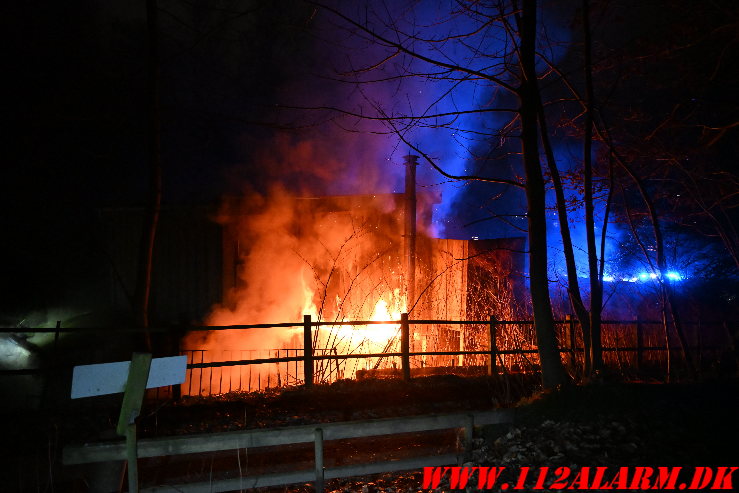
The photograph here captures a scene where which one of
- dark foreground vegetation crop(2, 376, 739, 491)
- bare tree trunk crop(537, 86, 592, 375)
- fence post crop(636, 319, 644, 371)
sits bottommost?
dark foreground vegetation crop(2, 376, 739, 491)

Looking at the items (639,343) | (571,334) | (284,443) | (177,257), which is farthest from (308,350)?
(177,257)

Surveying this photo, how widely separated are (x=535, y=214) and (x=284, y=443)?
4464 mm

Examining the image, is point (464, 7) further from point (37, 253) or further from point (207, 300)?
point (37, 253)

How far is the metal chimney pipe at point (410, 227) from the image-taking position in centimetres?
1700

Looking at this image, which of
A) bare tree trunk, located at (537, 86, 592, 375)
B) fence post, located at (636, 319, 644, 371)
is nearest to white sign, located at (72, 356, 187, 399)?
bare tree trunk, located at (537, 86, 592, 375)

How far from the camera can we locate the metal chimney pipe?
17000 mm

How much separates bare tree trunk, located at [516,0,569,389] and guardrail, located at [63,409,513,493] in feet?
6.11

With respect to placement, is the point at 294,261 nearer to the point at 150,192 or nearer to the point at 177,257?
the point at 177,257

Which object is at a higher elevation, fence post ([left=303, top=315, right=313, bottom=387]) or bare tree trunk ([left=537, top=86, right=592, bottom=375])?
bare tree trunk ([left=537, top=86, right=592, bottom=375])

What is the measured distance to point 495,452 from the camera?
5.25m

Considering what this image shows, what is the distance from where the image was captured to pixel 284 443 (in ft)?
14.0

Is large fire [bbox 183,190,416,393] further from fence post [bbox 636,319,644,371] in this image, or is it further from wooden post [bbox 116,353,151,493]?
wooden post [bbox 116,353,151,493]

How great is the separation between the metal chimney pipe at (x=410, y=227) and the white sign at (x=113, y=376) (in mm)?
13312

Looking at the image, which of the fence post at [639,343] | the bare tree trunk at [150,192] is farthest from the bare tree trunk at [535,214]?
the fence post at [639,343]
